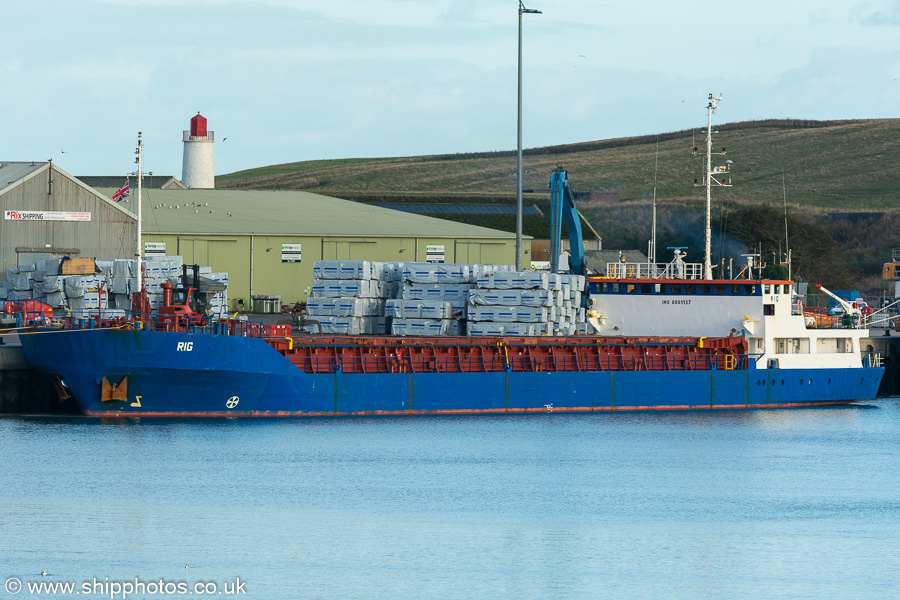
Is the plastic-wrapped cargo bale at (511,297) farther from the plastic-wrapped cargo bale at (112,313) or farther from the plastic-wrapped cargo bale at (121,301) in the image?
the plastic-wrapped cargo bale at (121,301)

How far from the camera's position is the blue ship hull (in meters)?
38.8

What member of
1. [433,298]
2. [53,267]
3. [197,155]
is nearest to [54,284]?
[53,267]

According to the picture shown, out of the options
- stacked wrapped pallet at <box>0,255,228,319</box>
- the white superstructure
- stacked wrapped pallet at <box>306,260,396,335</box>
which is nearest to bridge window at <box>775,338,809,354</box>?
the white superstructure

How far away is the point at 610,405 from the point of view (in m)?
45.9

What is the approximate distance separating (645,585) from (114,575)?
980cm

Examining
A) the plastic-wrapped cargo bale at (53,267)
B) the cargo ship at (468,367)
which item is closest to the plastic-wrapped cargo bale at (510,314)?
the cargo ship at (468,367)

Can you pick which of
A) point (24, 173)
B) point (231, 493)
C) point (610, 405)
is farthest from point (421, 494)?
point (24, 173)

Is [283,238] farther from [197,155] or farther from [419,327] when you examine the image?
[197,155]

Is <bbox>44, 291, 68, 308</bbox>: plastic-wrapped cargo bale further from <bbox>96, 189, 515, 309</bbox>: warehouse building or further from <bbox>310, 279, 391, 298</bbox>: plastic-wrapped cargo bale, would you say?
<bbox>310, 279, 391, 298</bbox>: plastic-wrapped cargo bale

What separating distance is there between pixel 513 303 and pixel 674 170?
95.2m

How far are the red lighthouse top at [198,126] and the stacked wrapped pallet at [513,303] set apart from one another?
152 ft

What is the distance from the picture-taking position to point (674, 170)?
136500 millimetres

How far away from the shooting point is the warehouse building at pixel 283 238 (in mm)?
60031

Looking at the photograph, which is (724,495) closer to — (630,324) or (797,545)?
(797,545)
